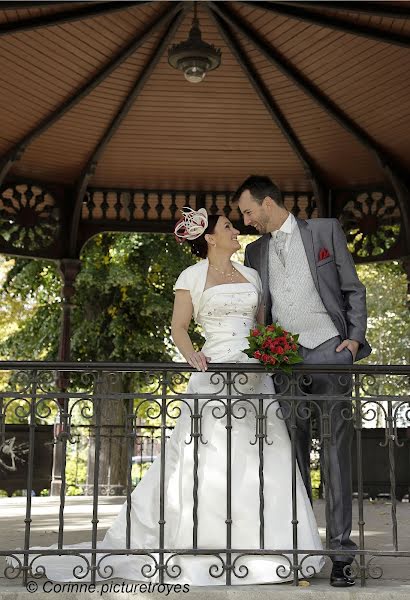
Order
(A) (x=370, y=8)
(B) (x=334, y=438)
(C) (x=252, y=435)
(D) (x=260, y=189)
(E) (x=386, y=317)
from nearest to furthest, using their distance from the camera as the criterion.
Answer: (B) (x=334, y=438) → (C) (x=252, y=435) → (D) (x=260, y=189) → (A) (x=370, y=8) → (E) (x=386, y=317)

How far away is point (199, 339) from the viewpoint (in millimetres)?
15781

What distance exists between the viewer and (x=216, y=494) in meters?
4.71

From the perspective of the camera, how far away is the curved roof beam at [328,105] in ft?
23.8

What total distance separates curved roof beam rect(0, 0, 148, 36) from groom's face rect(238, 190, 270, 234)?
8.49ft

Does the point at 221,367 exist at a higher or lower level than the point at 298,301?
lower

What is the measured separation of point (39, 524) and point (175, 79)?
447cm

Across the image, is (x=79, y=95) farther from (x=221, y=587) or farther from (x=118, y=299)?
(x=118, y=299)

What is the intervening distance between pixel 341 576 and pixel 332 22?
4.62 m

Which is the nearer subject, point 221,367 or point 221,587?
point 221,587

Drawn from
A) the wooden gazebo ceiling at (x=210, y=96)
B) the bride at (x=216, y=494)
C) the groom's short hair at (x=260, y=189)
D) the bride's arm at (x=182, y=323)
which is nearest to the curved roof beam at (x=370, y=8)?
the wooden gazebo ceiling at (x=210, y=96)

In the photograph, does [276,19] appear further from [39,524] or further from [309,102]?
[39,524]

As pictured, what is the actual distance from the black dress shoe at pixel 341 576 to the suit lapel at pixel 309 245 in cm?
155

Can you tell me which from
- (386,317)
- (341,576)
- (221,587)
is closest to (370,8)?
(341,576)

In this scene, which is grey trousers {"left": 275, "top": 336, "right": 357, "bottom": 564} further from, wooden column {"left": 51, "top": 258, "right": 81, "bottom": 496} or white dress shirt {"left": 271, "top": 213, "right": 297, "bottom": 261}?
wooden column {"left": 51, "top": 258, "right": 81, "bottom": 496}
